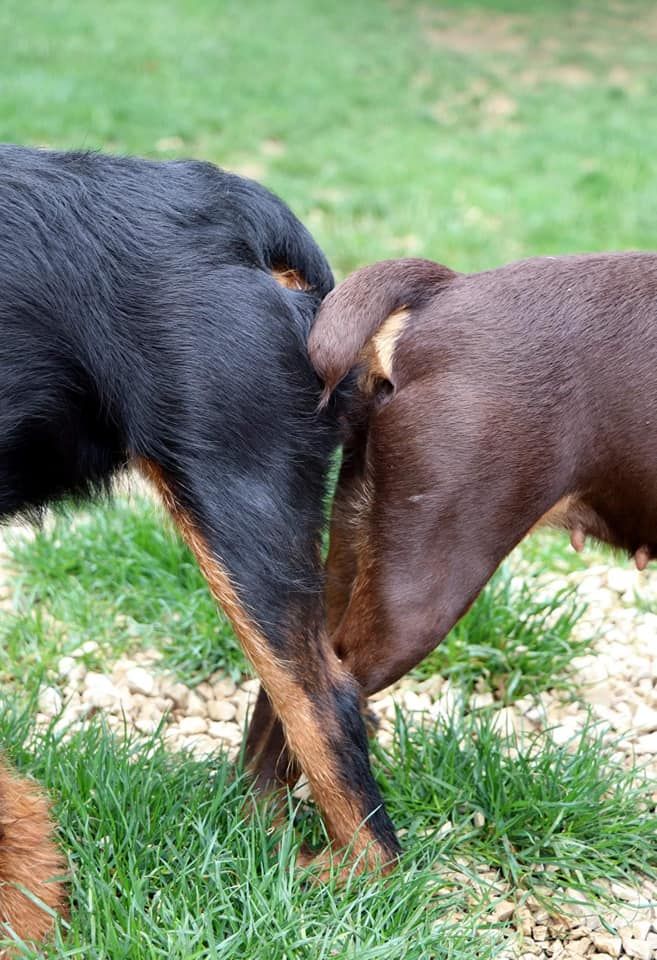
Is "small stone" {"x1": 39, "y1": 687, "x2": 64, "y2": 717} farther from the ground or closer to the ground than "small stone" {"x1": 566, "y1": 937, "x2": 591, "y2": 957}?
farther from the ground

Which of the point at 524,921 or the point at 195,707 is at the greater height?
the point at 195,707

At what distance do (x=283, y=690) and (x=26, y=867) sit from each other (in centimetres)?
74

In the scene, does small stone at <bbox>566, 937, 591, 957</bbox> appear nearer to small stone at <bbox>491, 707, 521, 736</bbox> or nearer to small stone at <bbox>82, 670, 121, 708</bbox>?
small stone at <bbox>491, 707, 521, 736</bbox>

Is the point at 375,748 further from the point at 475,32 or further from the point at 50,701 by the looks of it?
the point at 475,32

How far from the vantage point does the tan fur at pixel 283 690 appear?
8.70ft

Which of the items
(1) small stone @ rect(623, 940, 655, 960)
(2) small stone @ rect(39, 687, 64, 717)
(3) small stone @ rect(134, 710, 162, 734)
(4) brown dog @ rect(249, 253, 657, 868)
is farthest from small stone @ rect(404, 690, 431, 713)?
(2) small stone @ rect(39, 687, 64, 717)

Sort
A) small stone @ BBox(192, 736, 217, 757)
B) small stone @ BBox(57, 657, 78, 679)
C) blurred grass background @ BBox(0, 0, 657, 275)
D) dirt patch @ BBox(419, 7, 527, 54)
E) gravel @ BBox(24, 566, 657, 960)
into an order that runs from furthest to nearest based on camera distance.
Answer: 1. dirt patch @ BBox(419, 7, 527, 54)
2. blurred grass background @ BBox(0, 0, 657, 275)
3. small stone @ BBox(57, 657, 78, 679)
4. gravel @ BBox(24, 566, 657, 960)
5. small stone @ BBox(192, 736, 217, 757)

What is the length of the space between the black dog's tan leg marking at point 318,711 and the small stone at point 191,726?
926 mm

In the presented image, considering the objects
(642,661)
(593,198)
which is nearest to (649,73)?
(593,198)

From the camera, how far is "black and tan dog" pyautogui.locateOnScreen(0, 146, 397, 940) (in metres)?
2.57

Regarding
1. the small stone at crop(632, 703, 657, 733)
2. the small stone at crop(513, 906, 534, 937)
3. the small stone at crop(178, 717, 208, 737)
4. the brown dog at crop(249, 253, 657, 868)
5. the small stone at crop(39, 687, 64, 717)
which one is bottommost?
the small stone at crop(513, 906, 534, 937)

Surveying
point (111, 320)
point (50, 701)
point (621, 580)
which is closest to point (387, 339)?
point (111, 320)

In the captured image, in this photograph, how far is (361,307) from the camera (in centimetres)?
274

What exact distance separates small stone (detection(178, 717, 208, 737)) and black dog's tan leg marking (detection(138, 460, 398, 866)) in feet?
3.04
